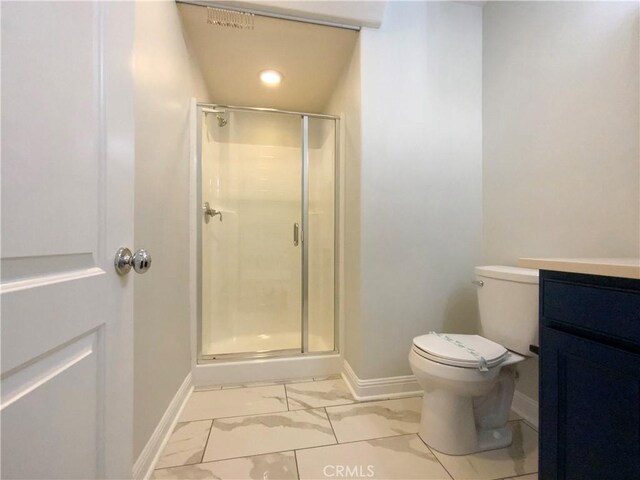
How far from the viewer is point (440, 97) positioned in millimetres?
1564

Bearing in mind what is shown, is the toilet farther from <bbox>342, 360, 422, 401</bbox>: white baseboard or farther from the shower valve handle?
the shower valve handle

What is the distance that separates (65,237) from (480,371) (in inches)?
53.5

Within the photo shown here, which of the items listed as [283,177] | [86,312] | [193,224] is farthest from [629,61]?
[193,224]

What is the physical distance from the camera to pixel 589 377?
0.65 meters

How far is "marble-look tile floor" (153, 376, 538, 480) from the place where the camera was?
3.35 feet

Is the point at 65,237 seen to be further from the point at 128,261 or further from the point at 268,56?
the point at 268,56

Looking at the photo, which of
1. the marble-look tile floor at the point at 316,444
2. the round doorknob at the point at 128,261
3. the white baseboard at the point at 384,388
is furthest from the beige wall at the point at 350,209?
the round doorknob at the point at 128,261

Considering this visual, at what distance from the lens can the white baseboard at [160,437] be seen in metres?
0.96

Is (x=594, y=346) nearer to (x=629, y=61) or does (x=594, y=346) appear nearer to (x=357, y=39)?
(x=629, y=61)

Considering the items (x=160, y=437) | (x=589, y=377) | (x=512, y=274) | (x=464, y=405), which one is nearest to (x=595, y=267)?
(x=589, y=377)

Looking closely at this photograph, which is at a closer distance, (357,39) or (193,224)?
(357,39)

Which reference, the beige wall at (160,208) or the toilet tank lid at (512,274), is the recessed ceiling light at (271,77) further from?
the toilet tank lid at (512,274)

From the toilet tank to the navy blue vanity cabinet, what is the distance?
41 centimetres

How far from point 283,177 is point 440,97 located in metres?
1.32
